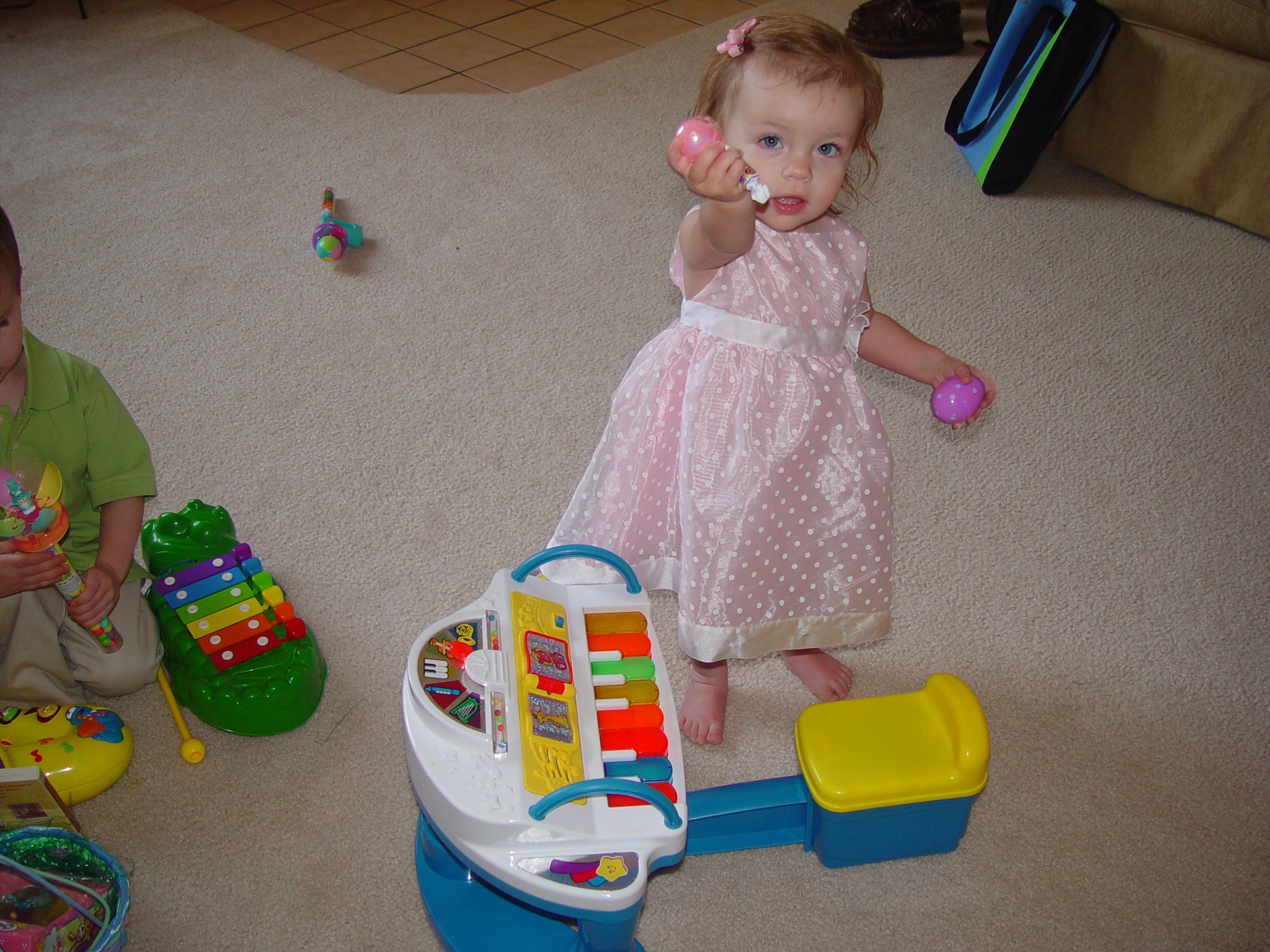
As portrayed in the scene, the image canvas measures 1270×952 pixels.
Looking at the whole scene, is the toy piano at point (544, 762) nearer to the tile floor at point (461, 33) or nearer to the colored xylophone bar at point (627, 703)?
the colored xylophone bar at point (627, 703)

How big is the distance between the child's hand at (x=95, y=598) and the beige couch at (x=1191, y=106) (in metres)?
1.71

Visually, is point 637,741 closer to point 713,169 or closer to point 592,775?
point 592,775

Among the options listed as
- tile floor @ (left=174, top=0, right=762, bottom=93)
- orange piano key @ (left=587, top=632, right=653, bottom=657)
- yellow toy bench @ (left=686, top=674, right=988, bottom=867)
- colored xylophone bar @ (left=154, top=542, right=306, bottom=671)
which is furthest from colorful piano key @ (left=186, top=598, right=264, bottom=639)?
tile floor @ (left=174, top=0, right=762, bottom=93)

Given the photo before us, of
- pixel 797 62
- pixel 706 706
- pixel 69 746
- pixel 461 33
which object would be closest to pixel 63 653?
pixel 69 746

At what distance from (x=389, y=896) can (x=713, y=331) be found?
0.55 m

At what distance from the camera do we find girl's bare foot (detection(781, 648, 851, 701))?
3.39 feet

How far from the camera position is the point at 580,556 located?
93 cm

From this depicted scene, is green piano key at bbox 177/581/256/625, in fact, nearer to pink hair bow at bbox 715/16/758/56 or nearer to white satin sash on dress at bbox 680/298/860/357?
white satin sash on dress at bbox 680/298/860/357

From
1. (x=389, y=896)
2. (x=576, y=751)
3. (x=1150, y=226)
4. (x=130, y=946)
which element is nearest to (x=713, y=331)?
(x=576, y=751)

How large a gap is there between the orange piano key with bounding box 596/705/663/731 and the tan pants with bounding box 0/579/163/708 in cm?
47

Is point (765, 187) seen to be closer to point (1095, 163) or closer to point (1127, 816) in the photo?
point (1127, 816)

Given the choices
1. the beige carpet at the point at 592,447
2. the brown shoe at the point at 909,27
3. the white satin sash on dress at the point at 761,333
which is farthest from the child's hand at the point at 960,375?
the brown shoe at the point at 909,27

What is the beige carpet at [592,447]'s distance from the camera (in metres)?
0.88

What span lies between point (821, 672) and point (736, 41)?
61cm
